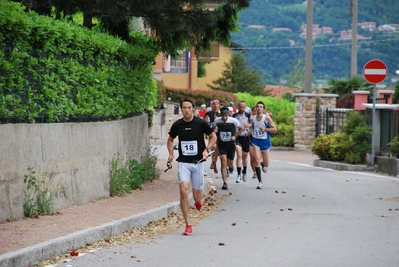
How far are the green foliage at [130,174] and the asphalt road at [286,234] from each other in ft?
6.39

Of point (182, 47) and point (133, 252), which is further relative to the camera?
point (182, 47)

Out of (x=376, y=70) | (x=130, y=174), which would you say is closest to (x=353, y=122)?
(x=376, y=70)

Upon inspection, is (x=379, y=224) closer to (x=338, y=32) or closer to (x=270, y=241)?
(x=270, y=241)

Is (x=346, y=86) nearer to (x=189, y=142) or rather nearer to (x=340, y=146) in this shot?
(x=340, y=146)

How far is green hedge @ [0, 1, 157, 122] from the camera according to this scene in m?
11.7

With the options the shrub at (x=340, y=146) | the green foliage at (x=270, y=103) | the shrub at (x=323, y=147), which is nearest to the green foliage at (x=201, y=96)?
the green foliage at (x=270, y=103)

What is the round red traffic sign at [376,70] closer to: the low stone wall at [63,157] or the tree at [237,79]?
the low stone wall at [63,157]

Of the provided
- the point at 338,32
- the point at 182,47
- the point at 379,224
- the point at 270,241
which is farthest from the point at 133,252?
the point at 338,32

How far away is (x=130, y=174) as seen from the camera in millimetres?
16688

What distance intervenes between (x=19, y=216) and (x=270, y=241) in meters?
3.55

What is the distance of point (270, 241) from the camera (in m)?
11.2

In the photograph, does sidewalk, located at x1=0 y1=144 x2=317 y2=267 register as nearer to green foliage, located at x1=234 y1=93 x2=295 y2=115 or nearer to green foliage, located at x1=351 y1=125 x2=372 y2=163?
green foliage, located at x1=351 y1=125 x2=372 y2=163

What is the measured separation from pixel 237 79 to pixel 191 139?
62.2m

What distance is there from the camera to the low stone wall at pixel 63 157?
11.4 m
